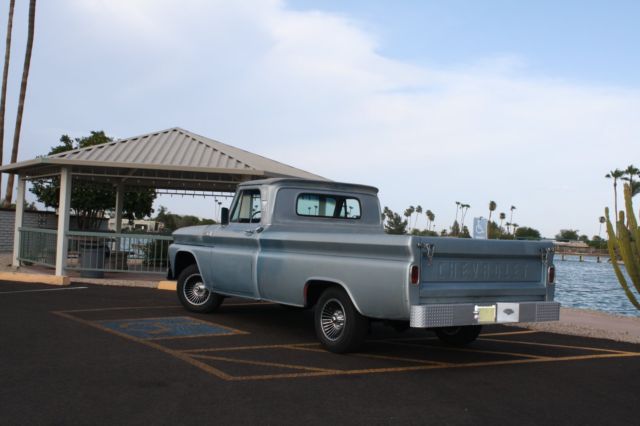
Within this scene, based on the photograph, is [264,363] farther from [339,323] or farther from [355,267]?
[355,267]

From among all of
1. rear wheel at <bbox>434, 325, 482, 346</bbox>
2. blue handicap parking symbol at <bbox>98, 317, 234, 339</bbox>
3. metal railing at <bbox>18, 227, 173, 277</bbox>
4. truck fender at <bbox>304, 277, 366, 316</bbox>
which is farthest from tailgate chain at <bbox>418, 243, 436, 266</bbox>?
metal railing at <bbox>18, 227, 173, 277</bbox>

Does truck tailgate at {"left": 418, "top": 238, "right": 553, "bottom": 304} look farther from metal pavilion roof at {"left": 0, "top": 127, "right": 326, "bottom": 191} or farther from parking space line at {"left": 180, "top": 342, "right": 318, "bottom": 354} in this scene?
metal pavilion roof at {"left": 0, "top": 127, "right": 326, "bottom": 191}

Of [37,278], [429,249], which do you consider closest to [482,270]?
[429,249]

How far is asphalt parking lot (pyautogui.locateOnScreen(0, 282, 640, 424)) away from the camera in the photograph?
5180mm

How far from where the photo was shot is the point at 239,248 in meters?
9.28

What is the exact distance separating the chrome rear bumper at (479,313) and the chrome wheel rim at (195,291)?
477 cm

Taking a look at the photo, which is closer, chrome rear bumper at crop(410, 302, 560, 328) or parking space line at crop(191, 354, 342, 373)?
chrome rear bumper at crop(410, 302, 560, 328)

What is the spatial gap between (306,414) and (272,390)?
0.76 meters

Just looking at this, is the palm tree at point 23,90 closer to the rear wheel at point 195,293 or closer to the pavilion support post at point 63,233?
the pavilion support post at point 63,233

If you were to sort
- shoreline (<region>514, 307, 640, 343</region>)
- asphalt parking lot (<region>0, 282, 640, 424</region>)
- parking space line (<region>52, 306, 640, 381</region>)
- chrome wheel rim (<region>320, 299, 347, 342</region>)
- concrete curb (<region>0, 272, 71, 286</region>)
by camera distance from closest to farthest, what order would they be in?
asphalt parking lot (<region>0, 282, 640, 424</region>)
parking space line (<region>52, 306, 640, 381</region>)
chrome wheel rim (<region>320, 299, 347, 342</region>)
shoreline (<region>514, 307, 640, 343</region>)
concrete curb (<region>0, 272, 71, 286</region>)

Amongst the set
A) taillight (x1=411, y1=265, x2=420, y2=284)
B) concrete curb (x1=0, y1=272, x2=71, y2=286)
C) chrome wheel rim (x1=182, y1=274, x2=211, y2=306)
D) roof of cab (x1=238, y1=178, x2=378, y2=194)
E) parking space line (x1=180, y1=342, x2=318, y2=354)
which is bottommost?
parking space line (x1=180, y1=342, x2=318, y2=354)

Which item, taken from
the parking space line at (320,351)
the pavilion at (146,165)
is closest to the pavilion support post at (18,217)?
the pavilion at (146,165)

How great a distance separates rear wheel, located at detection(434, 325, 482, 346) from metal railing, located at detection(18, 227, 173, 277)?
8357 mm

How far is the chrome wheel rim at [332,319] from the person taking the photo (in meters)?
7.64
